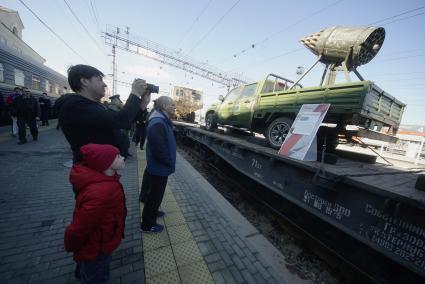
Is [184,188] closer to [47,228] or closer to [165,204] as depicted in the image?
[165,204]

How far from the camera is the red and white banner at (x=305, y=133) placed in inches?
127

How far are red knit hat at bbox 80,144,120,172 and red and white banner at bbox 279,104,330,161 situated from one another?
Answer: 276 cm

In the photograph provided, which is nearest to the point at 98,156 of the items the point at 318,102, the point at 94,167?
the point at 94,167

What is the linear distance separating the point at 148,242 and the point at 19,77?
1299 centimetres

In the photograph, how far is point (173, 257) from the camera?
7.84ft

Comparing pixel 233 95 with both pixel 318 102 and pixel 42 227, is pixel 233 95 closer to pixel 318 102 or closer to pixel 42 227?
pixel 318 102

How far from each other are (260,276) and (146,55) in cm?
2396

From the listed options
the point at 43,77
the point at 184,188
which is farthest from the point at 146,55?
the point at 184,188

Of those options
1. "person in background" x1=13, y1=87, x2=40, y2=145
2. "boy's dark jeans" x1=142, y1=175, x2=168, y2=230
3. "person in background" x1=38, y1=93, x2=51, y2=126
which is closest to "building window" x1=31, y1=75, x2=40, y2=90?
"person in background" x1=38, y1=93, x2=51, y2=126

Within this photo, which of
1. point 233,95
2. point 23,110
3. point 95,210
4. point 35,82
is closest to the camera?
point 95,210

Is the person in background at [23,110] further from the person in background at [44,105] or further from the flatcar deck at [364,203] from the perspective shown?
the flatcar deck at [364,203]

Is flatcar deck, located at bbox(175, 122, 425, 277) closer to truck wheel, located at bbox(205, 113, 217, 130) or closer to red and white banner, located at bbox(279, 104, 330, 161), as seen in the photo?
red and white banner, located at bbox(279, 104, 330, 161)

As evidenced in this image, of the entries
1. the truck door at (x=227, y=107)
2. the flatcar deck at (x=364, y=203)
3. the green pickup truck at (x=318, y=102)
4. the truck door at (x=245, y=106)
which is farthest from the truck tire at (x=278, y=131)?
the truck door at (x=227, y=107)

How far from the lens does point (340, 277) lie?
107 inches
